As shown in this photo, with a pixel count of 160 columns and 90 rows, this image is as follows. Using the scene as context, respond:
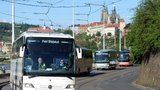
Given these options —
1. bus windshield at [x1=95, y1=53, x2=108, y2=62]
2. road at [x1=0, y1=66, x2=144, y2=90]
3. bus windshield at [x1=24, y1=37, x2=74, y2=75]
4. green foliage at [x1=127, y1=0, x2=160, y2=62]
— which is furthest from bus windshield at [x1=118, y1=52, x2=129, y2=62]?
bus windshield at [x1=24, y1=37, x2=74, y2=75]

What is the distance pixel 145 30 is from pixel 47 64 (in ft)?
57.9

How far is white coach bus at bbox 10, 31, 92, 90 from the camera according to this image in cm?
2050

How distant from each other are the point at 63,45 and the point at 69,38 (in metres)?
0.49

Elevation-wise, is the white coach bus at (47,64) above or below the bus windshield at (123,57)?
below

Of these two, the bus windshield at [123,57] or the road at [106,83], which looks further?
the bus windshield at [123,57]

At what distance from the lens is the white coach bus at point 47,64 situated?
20500 mm

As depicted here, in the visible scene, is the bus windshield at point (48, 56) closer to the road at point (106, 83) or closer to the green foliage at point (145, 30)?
the green foliage at point (145, 30)

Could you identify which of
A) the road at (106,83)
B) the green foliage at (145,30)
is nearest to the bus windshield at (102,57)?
the road at (106,83)

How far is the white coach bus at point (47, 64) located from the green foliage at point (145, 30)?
1405 cm

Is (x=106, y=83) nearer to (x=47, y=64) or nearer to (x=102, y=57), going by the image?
(x=47, y=64)

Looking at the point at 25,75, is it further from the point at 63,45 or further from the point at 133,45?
the point at 133,45

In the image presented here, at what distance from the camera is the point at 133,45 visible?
38938mm

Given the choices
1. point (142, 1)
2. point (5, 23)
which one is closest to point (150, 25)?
point (142, 1)

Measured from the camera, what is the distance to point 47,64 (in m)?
20.5
